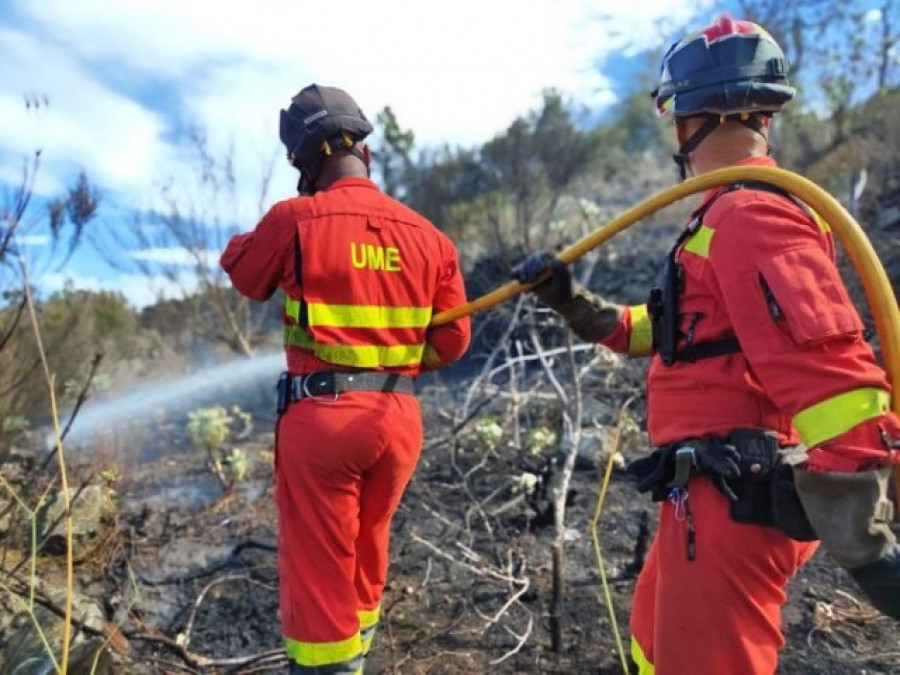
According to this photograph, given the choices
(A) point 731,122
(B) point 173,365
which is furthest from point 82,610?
(B) point 173,365

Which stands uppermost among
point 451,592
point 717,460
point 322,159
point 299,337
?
point 322,159

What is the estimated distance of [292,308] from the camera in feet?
8.22

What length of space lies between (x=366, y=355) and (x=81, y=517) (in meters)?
3.17

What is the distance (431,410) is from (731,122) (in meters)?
7.70

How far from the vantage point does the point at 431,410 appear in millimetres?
9383

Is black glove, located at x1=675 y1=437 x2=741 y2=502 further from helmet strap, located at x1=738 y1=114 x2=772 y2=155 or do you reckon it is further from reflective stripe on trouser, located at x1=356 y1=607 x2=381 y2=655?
reflective stripe on trouser, located at x1=356 y1=607 x2=381 y2=655

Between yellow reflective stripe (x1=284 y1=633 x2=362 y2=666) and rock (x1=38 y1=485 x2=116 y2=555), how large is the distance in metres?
2.51

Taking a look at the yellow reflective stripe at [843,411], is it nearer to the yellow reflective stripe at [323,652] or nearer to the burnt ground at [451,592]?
the yellow reflective stripe at [323,652]

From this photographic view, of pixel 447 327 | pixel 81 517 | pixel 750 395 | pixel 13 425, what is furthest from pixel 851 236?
pixel 13 425

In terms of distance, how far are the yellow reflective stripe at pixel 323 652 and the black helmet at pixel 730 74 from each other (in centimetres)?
200

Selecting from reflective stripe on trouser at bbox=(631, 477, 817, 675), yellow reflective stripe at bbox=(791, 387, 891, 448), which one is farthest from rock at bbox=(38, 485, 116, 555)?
yellow reflective stripe at bbox=(791, 387, 891, 448)

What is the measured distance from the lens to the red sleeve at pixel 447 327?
9.21 ft

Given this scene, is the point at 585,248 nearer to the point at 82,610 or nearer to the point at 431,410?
the point at 82,610

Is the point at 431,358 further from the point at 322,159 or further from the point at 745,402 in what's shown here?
the point at 745,402
